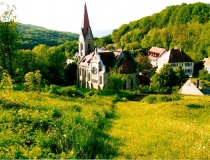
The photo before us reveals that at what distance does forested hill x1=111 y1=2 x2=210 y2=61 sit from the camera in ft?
316

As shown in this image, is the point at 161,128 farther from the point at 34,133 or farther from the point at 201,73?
the point at 201,73

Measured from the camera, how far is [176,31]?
10681 cm

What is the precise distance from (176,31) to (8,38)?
84900mm

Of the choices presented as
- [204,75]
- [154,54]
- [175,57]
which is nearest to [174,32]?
[154,54]

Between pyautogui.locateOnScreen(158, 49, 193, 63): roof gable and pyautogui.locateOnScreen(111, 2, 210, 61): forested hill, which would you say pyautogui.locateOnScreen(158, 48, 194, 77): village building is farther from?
pyautogui.locateOnScreen(111, 2, 210, 61): forested hill

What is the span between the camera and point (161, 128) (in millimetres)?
12195

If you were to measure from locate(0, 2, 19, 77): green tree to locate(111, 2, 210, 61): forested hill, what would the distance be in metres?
65.9

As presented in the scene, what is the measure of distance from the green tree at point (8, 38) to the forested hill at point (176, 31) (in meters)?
65.9

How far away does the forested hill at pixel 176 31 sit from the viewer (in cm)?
9639

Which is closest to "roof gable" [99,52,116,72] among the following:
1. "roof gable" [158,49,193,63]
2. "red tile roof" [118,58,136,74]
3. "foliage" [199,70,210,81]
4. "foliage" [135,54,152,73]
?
"red tile roof" [118,58,136,74]

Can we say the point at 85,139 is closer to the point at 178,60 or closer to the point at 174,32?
the point at 178,60

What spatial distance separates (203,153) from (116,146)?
9.43 feet

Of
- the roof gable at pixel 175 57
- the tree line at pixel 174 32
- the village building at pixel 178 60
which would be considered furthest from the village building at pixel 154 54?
the roof gable at pixel 175 57

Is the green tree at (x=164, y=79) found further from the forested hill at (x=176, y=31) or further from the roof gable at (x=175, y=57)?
the forested hill at (x=176, y=31)
